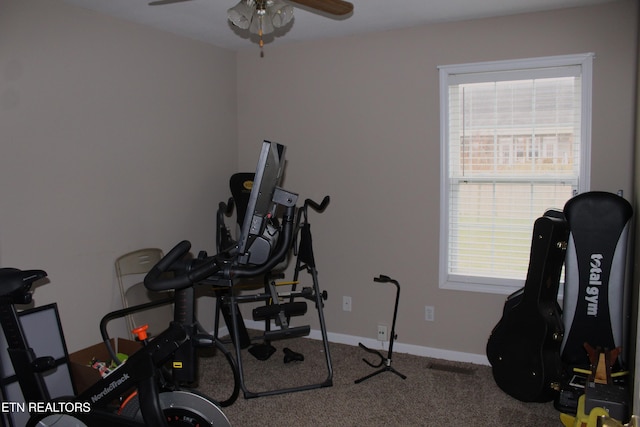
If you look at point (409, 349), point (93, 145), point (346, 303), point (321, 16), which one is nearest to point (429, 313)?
point (409, 349)

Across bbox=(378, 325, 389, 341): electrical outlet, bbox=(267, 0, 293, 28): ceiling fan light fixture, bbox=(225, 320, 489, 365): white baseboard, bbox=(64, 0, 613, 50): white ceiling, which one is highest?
bbox=(64, 0, 613, 50): white ceiling

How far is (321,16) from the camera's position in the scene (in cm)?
359

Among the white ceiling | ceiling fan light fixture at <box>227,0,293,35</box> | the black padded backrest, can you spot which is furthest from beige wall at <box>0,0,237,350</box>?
ceiling fan light fixture at <box>227,0,293,35</box>

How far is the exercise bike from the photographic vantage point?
2.19 m

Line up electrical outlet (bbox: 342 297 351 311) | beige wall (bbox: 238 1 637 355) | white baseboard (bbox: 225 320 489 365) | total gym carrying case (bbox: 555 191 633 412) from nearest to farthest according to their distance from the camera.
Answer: total gym carrying case (bbox: 555 191 633 412)
beige wall (bbox: 238 1 637 355)
white baseboard (bbox: 225 320 489 365)
electrical outlet (bbox: 342 297 351 311)

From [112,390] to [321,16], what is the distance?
2.62m

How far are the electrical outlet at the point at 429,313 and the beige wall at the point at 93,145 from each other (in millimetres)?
1887

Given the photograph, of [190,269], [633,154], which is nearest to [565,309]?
[633,154]

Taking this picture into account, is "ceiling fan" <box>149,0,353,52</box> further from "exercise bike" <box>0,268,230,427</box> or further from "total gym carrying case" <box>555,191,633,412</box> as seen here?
"total gym carrying case" <box>555,191,633,412</box>

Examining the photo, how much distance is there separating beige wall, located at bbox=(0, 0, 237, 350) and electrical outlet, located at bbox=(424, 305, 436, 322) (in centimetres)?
189

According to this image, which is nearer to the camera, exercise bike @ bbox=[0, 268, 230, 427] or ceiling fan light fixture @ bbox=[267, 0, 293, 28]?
exercise bike @ bbox=[0, 268, 230, 427]

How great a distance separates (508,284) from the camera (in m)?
3.81

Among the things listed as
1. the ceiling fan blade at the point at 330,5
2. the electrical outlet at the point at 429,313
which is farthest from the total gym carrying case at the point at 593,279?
the ceiling fan blade at the point at 330,5

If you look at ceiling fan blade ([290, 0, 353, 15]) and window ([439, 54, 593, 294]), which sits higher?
ceiling fan blade ([290, 0, 353, 15])
